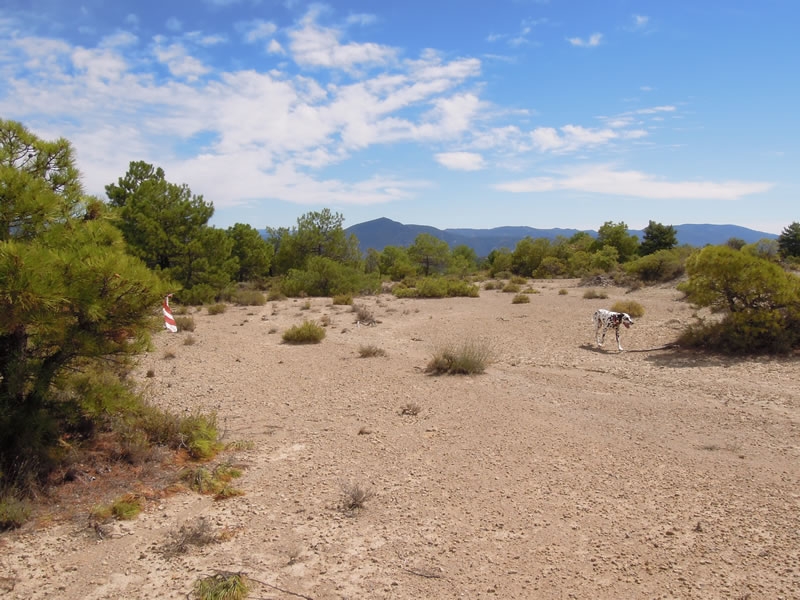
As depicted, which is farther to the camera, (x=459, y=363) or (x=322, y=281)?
(x=322, y=281)

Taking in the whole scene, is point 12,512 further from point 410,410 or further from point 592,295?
point 592,295

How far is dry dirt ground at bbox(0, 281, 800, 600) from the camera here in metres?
4.08

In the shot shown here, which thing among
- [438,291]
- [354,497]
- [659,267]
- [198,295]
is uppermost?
[659,267]

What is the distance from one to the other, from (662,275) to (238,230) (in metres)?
25.4

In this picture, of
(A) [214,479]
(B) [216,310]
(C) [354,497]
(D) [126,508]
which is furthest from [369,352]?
(B) [216,310]

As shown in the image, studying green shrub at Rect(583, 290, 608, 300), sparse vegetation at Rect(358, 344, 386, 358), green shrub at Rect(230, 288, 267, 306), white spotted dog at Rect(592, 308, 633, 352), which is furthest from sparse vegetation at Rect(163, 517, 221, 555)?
green shrub at Rect(583, 290, 608, 300)

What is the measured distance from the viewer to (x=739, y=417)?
25.9ft

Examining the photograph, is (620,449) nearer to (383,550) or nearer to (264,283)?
(383,550)

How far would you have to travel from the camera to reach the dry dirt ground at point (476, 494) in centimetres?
408

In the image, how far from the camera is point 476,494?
5527mm

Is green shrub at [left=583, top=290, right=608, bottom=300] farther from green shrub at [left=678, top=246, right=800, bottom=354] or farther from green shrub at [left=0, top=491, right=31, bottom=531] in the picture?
green shrub at [left=0, top=491, right=31, bottom=531]

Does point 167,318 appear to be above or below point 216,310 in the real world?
above

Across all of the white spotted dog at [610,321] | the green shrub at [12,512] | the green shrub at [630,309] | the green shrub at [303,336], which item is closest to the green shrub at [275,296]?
the green shrub at [303,336]

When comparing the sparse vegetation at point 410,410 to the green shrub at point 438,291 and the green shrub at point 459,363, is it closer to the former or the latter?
the green shrub at point 459,363
